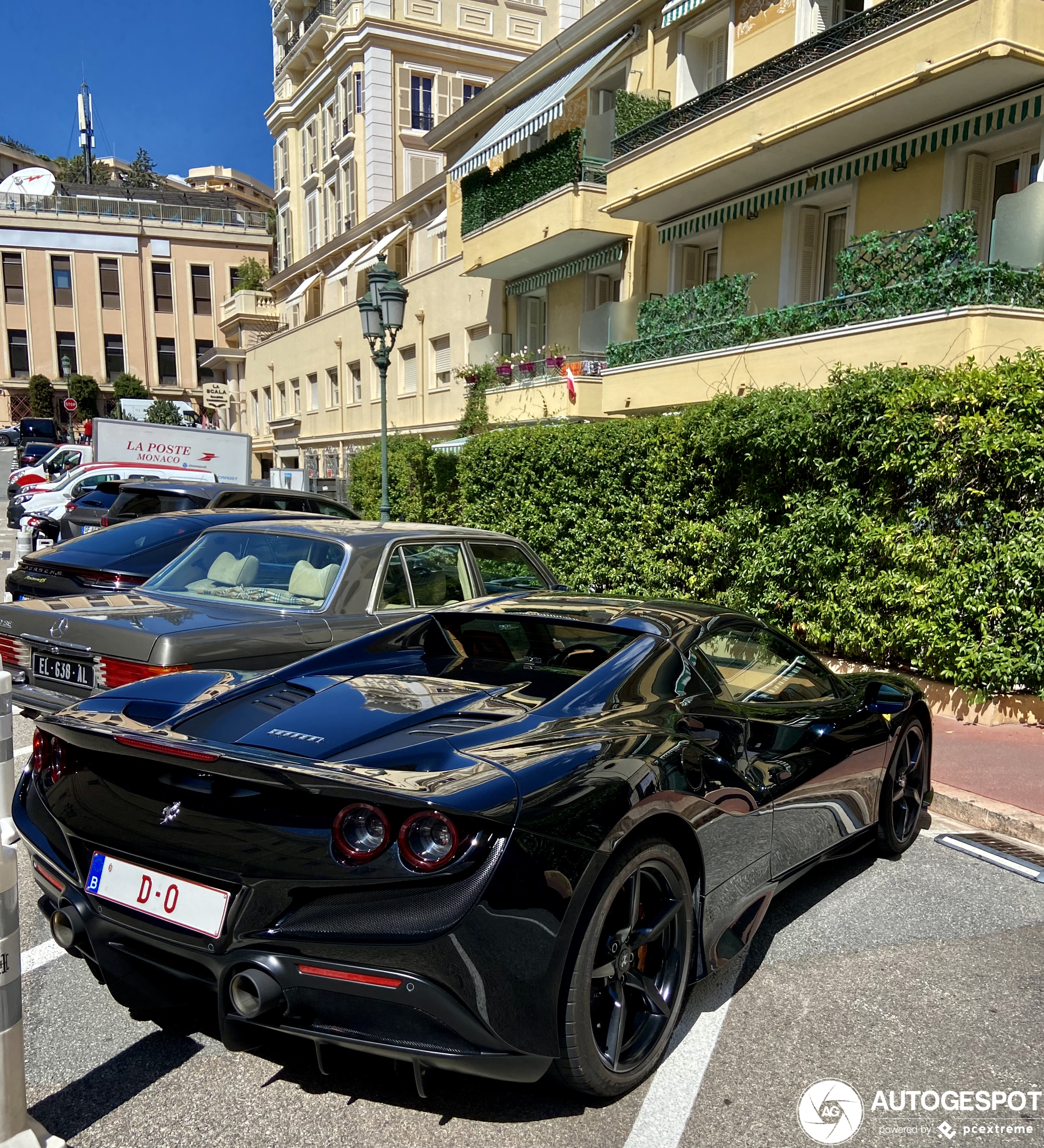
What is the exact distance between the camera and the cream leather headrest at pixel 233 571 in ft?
20.0

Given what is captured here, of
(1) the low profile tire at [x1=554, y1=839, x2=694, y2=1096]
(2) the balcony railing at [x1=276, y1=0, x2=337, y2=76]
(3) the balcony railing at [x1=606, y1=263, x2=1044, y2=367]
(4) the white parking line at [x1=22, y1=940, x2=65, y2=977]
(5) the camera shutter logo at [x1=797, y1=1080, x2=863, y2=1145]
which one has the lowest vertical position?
(4) the white parking line at [x1=22, y1=940, x2=65, y2=977]

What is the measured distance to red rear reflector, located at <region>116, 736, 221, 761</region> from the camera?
257 cm

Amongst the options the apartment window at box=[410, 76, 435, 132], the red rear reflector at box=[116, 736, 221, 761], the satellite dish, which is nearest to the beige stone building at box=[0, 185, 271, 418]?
the satellite dish

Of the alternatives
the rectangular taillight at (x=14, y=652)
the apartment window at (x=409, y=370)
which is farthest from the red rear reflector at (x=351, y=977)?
the apartment window at (x=409, y=370)

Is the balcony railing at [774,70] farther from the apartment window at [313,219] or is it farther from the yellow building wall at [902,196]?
the apartment window at [313,219]

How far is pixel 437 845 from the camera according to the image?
2.37 meters

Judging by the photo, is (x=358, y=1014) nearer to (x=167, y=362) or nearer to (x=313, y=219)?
(x=313, y=219)

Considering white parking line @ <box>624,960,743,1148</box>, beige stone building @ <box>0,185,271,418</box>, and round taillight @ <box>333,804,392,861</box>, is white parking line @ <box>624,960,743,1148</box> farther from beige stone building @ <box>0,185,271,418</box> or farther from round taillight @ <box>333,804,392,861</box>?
beige stone building @ <box>0,185,271,418</box>

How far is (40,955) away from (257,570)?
2.98 m

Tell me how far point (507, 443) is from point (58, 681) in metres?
8.89

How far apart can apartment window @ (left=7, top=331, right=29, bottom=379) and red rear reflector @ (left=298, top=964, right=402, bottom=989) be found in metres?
71.9

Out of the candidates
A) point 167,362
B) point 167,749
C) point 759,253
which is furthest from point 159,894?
point 167,362

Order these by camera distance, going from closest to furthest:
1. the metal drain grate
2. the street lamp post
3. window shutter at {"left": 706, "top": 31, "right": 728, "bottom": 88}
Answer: the metal drain grate, the street lamp post, window shutter at {"left": 706, "top": 31, "right": 728, "bottom": 88}

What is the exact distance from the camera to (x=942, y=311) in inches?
389
